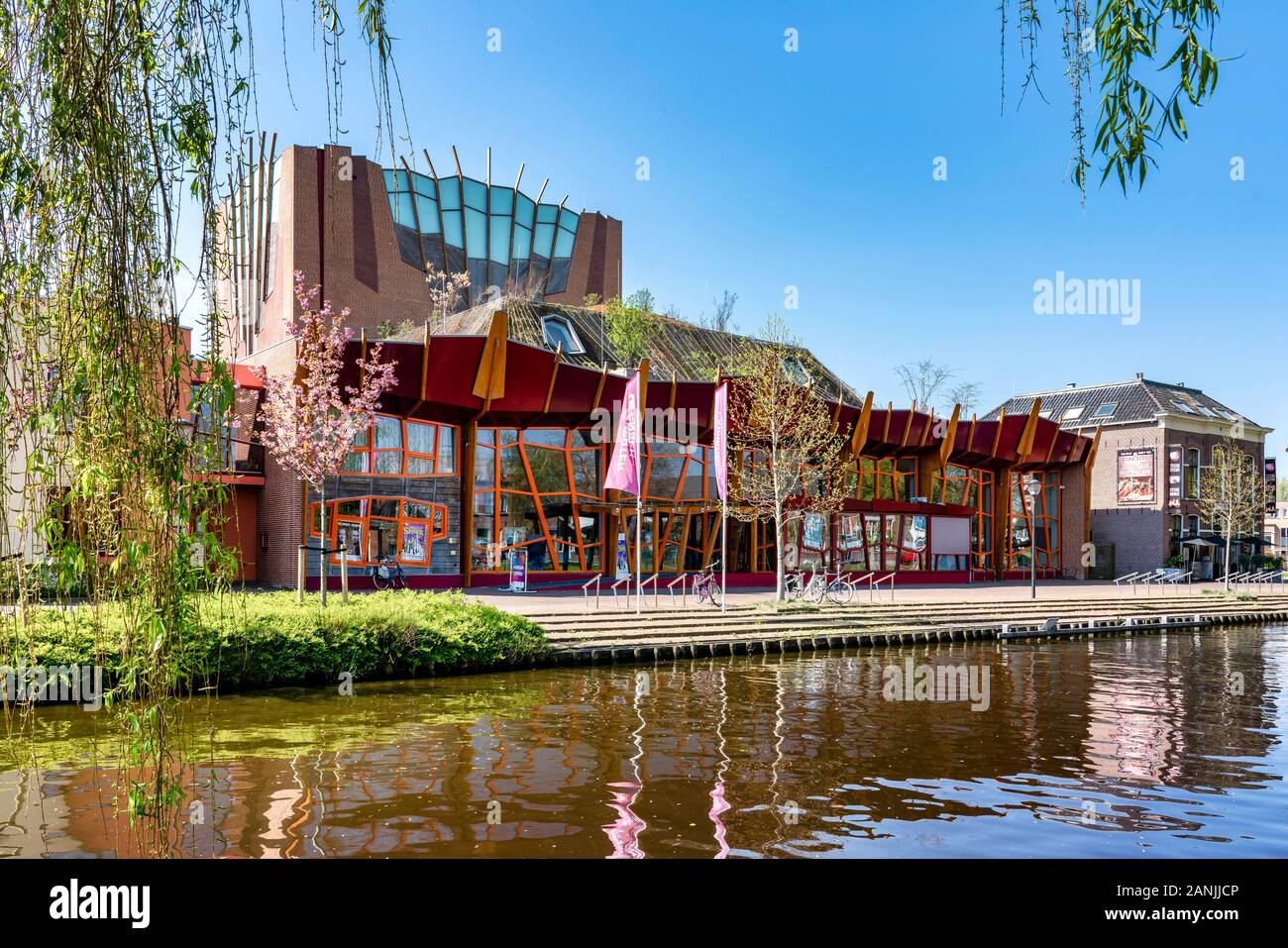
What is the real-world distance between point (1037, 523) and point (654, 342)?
20218 mm

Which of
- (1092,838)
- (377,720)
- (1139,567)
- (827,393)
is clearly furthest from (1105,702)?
(1139,567)

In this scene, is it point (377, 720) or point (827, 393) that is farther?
point (827, 393)

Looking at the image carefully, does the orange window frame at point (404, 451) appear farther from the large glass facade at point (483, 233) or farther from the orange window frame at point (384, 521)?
the large glass facade at point (483, 233)

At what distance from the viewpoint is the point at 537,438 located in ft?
93.0

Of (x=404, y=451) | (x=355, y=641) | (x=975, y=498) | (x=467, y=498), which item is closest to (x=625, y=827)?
(x=355, y=641)

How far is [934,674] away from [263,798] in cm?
1193

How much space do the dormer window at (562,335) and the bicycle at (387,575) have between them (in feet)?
43.1

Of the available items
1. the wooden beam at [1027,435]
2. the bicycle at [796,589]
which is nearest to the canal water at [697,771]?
the bicycle at [796,589]

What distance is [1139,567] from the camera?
47.4m

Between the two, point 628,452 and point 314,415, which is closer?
point 314,415

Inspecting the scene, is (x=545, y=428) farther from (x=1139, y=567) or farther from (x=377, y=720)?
(x=1139, y=567)

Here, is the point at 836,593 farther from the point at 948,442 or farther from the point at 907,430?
the point at 948,442

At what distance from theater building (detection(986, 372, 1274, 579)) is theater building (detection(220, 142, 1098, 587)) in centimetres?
544
